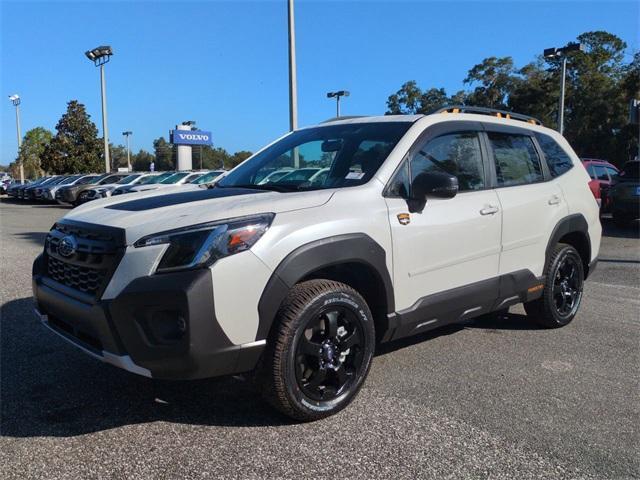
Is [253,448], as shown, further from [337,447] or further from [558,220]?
[558,220]

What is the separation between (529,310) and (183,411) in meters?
3.30

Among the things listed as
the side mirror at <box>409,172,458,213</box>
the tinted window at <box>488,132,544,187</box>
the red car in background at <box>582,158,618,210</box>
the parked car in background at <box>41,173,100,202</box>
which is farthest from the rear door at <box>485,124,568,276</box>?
the parked car in background at <box>41,173,100,202</box>

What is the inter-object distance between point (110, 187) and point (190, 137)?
15696 mm

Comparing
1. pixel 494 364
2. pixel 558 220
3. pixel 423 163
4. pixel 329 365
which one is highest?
pixel 423 163

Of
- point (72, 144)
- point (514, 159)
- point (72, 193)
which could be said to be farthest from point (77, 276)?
point (72, 144)

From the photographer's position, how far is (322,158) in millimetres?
4215


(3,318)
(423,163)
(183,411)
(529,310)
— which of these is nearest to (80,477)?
(183,411)

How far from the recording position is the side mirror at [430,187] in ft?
11.5

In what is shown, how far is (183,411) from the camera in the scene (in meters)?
3.35

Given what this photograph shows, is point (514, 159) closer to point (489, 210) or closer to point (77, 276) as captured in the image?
point (489, 210)

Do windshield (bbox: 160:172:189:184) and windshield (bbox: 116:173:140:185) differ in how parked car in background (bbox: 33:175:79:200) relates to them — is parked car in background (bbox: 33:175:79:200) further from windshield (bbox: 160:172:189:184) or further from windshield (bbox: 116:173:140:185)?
windshield (bbox: 160:172:189:184)

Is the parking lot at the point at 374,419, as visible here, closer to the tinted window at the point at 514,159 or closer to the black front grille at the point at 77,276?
the black front grille at the point at 77,276

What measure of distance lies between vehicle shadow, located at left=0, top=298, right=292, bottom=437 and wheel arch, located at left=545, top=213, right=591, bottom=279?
116 inches

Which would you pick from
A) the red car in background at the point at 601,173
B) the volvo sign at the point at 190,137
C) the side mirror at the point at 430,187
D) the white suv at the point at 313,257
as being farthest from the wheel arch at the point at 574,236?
the volvo sign at the point at 190,137
